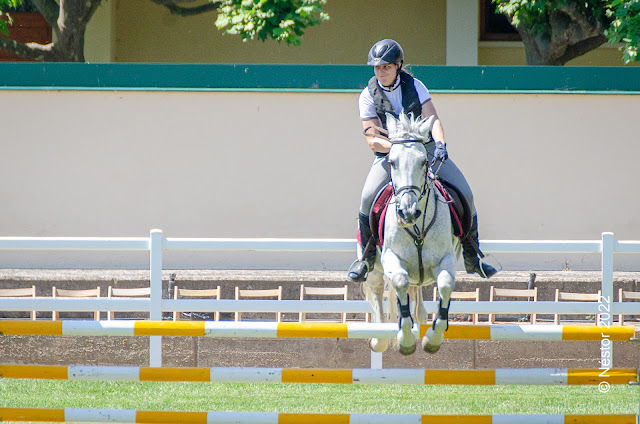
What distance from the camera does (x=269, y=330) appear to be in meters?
5.47

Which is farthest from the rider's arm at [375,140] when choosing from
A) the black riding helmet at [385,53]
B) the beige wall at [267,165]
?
the beige wall at [267,165]

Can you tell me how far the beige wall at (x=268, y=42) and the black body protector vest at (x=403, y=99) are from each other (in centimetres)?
1341

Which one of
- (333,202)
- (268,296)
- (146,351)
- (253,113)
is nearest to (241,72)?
(253,113)

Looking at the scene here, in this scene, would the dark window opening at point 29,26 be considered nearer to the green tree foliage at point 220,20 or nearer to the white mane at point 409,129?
the green tree foliage at point 220,20

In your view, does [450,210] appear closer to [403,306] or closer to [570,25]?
[403,306]

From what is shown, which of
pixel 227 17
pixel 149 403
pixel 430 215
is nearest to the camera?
pixel 430 215

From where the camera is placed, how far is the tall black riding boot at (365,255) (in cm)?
665

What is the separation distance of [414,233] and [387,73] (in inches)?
55.1

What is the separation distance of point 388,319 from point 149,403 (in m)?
2.29

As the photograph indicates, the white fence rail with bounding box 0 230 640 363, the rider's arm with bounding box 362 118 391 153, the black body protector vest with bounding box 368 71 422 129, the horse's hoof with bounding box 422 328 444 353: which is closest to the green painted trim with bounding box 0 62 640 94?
the white fence rail with bounding box 0 230 640 363

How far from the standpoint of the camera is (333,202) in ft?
44.7

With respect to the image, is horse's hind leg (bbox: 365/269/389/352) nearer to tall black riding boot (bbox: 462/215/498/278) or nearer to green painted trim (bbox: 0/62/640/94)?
tall black riding boot (bbox: 462/215/498/278)

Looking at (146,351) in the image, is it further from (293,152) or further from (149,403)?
(293,152)

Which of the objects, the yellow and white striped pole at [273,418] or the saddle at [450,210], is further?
the saddle at [450,210]
